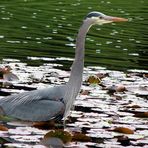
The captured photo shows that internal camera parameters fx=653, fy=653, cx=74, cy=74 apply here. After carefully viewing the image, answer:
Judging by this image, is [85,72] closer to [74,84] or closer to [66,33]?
[74,84]

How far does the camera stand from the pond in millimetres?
10242

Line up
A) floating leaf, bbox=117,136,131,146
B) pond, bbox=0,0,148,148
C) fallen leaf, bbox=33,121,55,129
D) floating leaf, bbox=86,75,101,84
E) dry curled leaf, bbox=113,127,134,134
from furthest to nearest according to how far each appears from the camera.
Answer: floating leaf, bbox=86,75,101,84
fallen leaf, bbox=33,121,55,129
dry curled leaf, bbox=113,127,134,134
pond, bbox=0,0,148,148
floating leaf, bbox=117,136,131,146

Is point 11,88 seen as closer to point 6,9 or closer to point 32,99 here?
point 32,99

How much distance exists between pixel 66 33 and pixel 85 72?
7.98 metres

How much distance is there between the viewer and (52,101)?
1120cm

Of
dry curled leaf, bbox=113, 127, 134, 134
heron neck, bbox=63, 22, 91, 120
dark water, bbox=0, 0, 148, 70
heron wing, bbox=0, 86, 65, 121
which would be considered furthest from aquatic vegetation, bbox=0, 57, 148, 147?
dark water, bbox=0, 0, 148, 70

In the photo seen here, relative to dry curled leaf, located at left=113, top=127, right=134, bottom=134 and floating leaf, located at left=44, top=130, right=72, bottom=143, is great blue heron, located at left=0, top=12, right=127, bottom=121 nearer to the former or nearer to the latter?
dry curled leaf, located at left=113, top=127, right=134, bottom=134

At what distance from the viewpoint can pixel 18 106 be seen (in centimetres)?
1130

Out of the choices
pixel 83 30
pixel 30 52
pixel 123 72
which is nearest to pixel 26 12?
pixel 30 52

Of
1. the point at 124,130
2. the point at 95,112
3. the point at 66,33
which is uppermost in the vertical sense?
the point at 124,130

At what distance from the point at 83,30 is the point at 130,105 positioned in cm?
186

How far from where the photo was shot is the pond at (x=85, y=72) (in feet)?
33.6

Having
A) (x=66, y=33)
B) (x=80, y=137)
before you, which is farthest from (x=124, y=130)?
(x=66, y=33)

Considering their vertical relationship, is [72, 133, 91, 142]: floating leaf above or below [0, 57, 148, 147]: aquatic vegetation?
above
